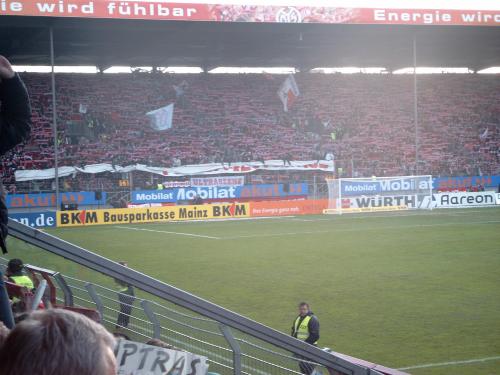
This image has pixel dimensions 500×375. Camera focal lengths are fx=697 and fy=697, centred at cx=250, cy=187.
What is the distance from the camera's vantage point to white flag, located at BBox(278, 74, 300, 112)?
49688 mm

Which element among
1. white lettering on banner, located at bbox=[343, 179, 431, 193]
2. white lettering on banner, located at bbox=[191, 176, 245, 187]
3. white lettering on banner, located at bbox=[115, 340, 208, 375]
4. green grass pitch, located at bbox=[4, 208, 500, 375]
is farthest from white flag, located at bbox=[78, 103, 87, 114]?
white lettering on banner, located at bbox=[115, 340, 208, 375]

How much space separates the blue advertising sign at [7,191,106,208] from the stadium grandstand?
11 centimetres

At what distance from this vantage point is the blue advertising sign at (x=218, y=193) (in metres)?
37.5

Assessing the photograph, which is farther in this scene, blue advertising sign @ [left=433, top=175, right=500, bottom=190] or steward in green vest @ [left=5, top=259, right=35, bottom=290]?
blue advertising sign @ [left=433, top=175, right=500, bottom=190]

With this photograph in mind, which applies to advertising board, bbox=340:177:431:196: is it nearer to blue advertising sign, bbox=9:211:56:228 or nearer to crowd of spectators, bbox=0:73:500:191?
crowd of spectators, bbox=0:73:500:191

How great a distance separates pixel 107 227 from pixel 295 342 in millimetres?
28076

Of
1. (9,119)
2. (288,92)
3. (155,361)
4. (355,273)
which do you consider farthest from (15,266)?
(288,92)

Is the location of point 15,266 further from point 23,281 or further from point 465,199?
point 465,199

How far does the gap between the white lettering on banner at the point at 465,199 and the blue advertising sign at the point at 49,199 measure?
61.2 ft

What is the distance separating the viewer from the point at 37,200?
36438 mm

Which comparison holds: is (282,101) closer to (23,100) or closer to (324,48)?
(324,48)

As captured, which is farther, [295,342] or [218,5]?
[218,5]

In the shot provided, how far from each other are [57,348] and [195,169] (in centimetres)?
3886

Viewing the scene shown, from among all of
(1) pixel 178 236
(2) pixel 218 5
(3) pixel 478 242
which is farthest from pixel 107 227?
(3) pixel 478 242
